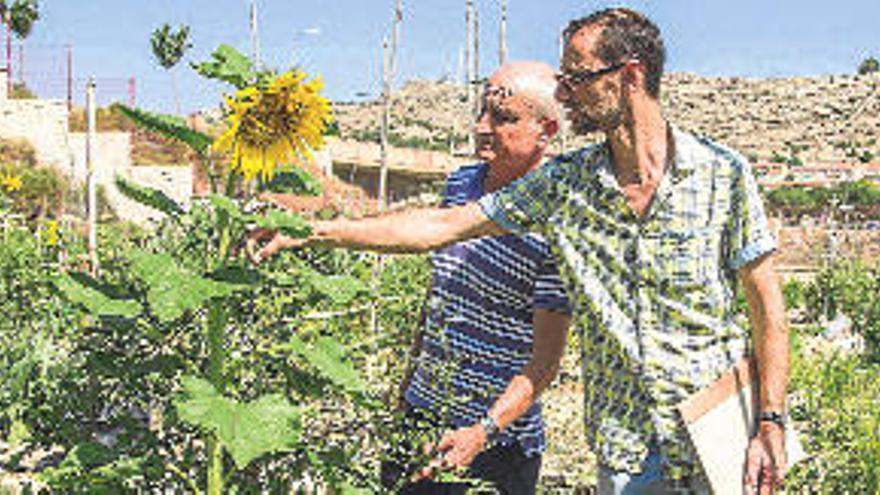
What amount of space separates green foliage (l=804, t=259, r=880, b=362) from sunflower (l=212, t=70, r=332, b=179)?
22.4ft

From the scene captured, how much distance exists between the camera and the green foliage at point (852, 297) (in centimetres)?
777

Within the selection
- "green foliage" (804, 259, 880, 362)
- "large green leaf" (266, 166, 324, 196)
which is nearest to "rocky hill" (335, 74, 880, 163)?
"green foliage" (804, 259, 880, 362)

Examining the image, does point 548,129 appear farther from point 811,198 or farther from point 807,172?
point 807,172

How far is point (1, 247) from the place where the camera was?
211 inches

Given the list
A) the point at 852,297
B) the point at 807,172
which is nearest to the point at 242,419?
the point at 852,297

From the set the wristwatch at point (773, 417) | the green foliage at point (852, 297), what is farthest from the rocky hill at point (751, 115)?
the wristwatch at point (773, 417)

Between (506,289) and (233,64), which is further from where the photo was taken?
(506,289)

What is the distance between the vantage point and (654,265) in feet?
5.52

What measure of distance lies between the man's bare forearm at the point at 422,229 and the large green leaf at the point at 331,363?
415mm

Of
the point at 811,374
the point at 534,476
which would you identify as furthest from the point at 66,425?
the point at 811,374

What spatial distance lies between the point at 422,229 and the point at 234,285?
0.70 metres

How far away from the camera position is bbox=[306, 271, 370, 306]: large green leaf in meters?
1.34

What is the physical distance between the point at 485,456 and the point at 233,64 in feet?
3.55

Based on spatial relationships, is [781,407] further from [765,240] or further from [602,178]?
[602,178]
